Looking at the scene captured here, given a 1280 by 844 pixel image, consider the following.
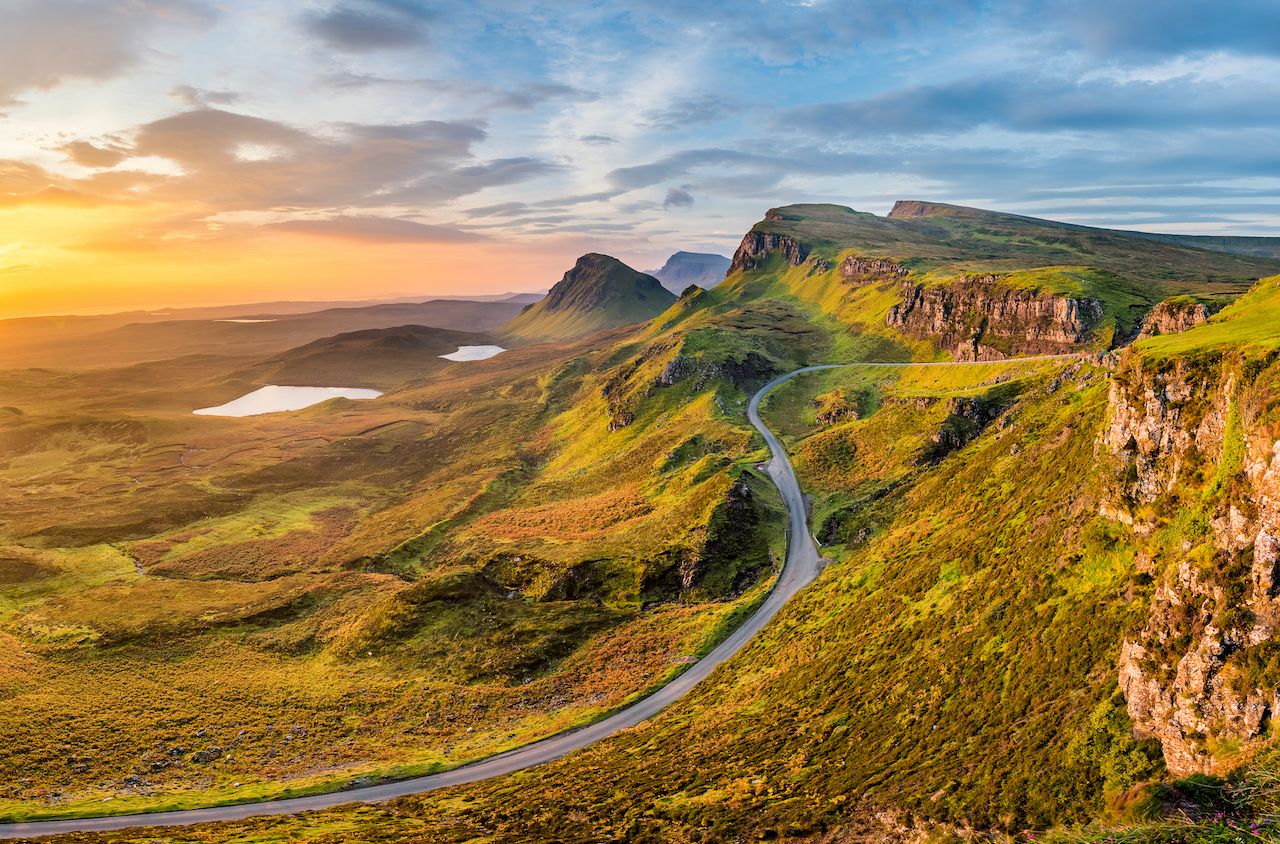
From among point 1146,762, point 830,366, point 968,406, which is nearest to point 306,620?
point 1146,762

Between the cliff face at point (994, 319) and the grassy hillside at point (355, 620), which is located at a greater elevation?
the cliff face at point (994, 319)

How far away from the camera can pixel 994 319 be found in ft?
531

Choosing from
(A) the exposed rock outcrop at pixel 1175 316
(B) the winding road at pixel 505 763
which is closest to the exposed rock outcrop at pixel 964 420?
(A) the exposed rock outcrop at pixel 1175 316

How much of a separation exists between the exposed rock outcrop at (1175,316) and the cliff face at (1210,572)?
7528 centimetres

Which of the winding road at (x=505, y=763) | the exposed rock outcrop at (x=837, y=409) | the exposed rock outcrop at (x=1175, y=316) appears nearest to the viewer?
the winding road at (x=505, y=763)

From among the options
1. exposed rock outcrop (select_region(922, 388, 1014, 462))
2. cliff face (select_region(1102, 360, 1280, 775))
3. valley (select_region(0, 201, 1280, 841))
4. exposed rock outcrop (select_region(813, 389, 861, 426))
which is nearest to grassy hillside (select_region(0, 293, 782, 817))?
valley (select_region(0, 201, 1280, 841))

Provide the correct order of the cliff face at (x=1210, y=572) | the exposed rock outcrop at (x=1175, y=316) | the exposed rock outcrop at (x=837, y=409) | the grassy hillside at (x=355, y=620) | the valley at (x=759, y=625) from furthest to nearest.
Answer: the exposed rock outcrop at (x=837, y=409) → the exposed rock outcrop at (x=1175, y=316) → the grassy hillside at (x=355, y=620) → the valley at (x=759, y=625) → the cliff face at (x=1210, y=572)

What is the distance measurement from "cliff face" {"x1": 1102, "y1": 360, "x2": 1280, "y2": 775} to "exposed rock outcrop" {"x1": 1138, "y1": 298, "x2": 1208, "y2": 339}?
75281 mm

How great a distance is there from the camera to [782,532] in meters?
98.9

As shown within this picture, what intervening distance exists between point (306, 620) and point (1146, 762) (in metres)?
112

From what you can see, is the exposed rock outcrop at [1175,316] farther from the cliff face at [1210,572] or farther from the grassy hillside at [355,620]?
the cliff face at [1210,572]

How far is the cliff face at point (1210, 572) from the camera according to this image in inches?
1065

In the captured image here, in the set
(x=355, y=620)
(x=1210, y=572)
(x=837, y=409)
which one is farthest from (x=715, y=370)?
(x=1210, y=572)

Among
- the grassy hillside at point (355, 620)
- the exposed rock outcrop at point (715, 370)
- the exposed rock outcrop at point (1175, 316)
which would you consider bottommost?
the grassy hillside at point (355, 620)
